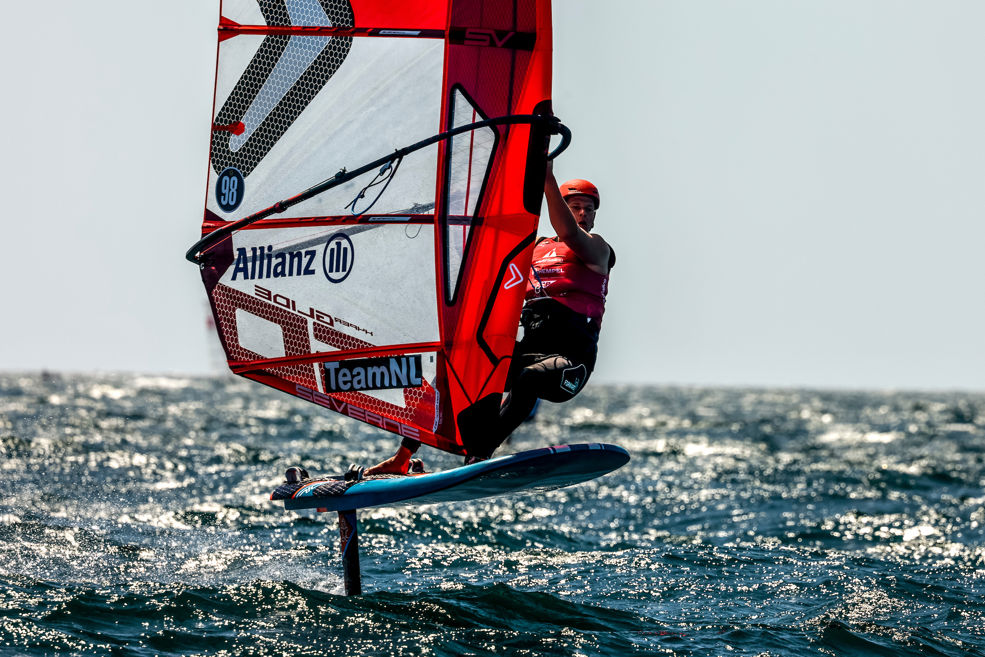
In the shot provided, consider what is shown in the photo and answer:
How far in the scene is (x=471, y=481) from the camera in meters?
6.11

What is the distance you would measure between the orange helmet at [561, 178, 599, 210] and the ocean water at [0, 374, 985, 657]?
8.45 feet

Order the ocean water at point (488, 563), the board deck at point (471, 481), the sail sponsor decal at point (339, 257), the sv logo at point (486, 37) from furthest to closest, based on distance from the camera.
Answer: the sail sponsor decal at point (339, 257), the ocean water at point (488, 563), the sv logo at point (486, 37), the board deck at point (471, 481)

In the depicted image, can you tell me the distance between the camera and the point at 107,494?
38.4ft

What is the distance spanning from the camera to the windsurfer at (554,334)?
6.60 metres

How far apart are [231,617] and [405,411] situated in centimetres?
158

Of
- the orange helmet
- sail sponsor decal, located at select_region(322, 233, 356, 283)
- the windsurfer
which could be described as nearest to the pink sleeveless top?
the windsurfer

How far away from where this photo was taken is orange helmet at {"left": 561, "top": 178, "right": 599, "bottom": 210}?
679cm

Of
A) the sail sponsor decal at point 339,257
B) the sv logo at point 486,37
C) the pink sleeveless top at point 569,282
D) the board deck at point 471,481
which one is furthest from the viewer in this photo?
the pink sleeveless top at point 569,282

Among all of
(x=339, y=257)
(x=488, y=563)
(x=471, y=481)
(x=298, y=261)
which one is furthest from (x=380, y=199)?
(x=488, y=563)

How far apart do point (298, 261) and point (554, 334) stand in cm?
158

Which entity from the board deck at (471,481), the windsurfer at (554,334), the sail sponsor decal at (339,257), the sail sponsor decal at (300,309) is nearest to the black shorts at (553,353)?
the windsurfer at (554,334)

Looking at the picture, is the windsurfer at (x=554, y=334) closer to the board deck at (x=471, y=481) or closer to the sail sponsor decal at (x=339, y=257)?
the board deck at (x=471, y=481)

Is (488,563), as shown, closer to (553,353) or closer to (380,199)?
(553,353)

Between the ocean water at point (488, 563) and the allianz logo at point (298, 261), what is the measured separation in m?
2.01
